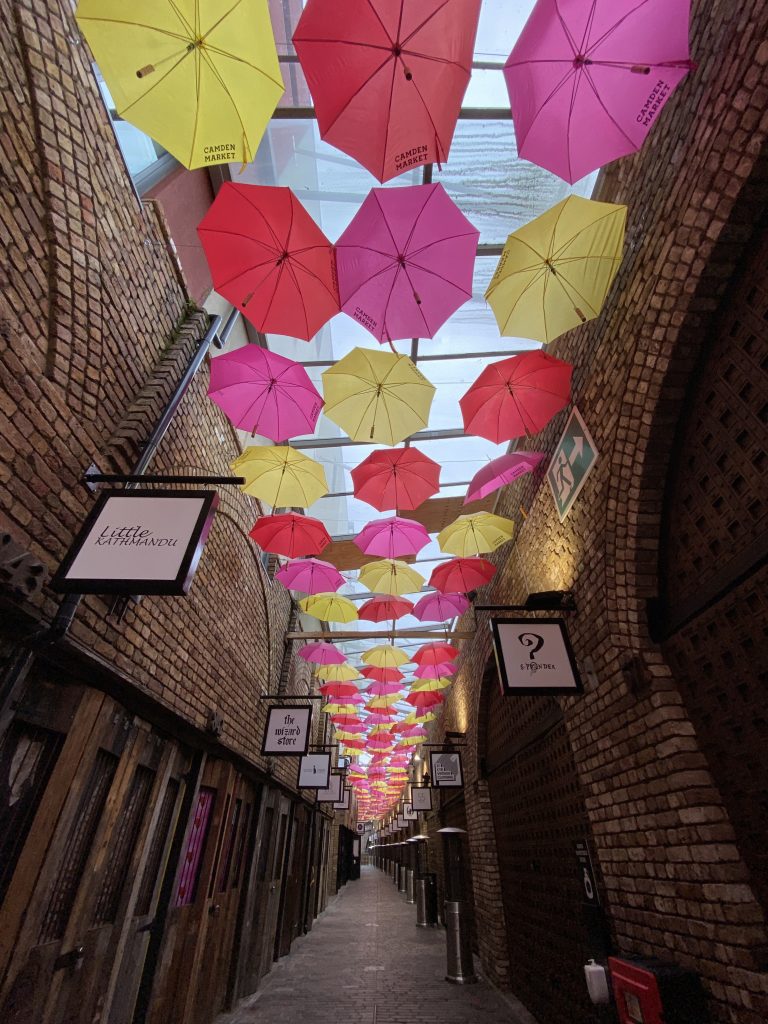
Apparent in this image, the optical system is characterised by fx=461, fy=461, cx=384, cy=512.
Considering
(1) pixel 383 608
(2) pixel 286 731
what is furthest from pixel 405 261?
(2) pixel 286 731

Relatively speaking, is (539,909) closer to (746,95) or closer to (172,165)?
(746,95)

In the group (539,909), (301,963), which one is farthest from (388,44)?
(301,963)

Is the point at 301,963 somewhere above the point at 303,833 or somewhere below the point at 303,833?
below

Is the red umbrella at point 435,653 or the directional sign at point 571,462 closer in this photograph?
the directional sign at point 571,462

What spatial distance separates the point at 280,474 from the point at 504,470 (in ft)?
7.99

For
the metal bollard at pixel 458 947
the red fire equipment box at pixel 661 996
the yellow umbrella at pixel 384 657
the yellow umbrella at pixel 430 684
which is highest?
the yellow umbrella at pixel 384 657

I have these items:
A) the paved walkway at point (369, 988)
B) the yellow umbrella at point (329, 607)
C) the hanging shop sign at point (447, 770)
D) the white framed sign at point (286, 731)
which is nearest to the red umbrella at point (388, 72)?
the yellow umbrella at point (329, 607)

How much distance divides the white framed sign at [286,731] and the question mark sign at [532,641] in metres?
4.15

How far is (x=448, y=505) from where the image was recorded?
24.8 feet

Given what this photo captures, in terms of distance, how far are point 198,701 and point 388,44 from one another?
5.31 metres

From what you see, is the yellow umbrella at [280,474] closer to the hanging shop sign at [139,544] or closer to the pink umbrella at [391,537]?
the pink umbrella at [391,537]

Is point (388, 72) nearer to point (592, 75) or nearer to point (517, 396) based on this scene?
point (592, 75)

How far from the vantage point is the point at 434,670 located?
9812 mm

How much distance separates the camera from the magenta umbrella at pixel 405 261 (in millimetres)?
3221
